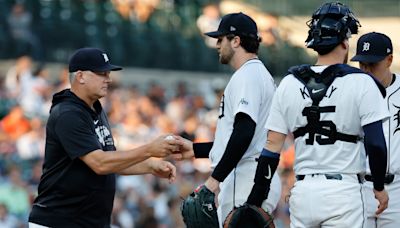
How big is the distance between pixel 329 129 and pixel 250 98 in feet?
2.83

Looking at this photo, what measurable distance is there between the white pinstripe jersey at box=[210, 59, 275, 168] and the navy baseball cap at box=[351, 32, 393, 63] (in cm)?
65

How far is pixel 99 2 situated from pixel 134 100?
3517mm

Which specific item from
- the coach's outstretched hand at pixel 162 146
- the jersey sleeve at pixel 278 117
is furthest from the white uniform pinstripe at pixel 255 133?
the jersey sleeve at pixel 278 117

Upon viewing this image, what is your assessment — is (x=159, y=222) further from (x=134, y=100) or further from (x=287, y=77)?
(x=287, y=77)

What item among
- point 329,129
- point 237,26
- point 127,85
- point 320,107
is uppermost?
point 237,26

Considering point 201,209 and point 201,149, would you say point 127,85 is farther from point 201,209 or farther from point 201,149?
point 201,209

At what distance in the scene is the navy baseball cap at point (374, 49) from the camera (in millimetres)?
7004

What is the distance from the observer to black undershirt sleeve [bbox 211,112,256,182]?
668 cm

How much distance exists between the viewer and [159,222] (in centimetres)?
1435

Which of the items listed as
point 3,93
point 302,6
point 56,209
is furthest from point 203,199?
point 302,6

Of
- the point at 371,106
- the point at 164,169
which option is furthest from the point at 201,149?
the point at 371,106

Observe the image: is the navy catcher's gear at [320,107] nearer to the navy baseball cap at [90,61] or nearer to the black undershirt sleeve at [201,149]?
the black undershirt sleeve at [201,149]

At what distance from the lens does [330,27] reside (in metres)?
6.26

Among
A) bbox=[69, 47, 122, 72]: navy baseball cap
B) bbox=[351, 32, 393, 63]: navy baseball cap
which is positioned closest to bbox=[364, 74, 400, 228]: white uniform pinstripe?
bbox=[351, 32, 393, 63]: navy baseball cap
